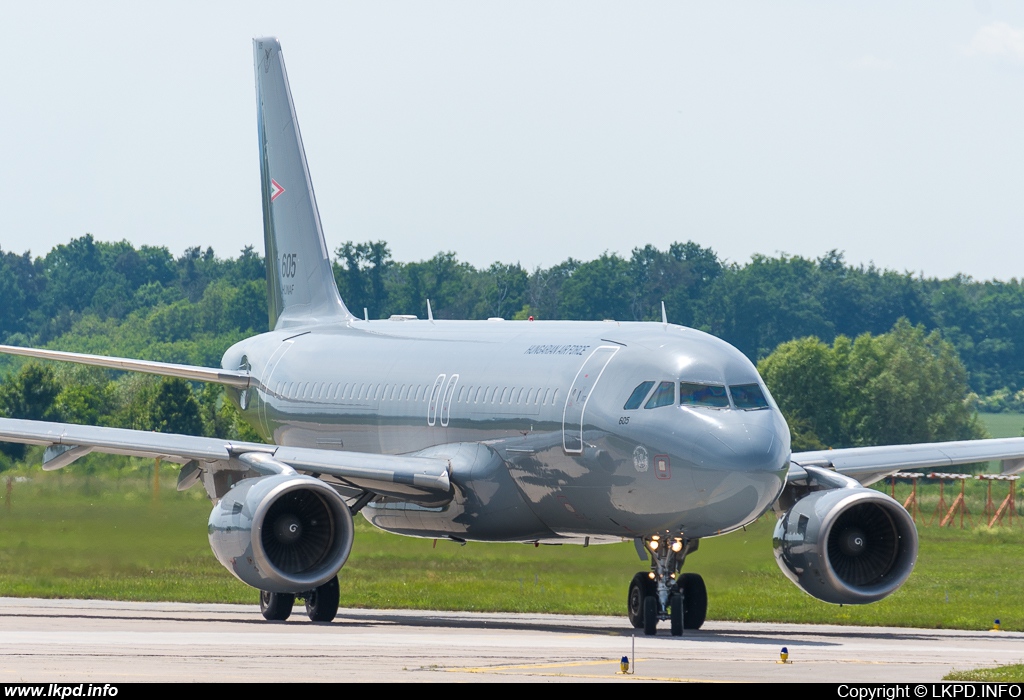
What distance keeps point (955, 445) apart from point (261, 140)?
16469 millimetres

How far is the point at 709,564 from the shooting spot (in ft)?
97.7

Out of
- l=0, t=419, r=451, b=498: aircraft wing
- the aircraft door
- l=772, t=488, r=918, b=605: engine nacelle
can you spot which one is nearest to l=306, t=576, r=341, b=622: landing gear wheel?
l=0, t=419, r=451, b=498: aircraft wing

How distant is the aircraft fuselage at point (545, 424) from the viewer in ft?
79.2

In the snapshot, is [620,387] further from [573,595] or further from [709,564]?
[573,595]

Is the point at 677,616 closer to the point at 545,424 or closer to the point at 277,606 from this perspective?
the point at 545,424

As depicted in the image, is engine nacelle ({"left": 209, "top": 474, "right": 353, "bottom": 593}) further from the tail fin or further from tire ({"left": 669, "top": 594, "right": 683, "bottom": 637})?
the tail fin

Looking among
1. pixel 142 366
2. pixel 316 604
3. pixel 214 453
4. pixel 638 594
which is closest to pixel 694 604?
pixel 638 594

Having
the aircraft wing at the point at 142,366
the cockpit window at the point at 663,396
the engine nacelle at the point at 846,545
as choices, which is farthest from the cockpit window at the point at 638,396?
the aircraft wing at the point at 142,366

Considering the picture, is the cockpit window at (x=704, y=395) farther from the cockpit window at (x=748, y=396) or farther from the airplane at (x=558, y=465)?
the cockpit window at (x=748, y=396)

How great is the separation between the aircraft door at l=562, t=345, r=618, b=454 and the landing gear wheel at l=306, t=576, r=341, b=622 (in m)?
4.11

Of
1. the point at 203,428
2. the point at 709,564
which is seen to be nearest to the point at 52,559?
the point at 709,564

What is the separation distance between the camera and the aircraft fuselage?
79.2 ft

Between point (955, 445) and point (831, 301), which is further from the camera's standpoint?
point (831, 301)

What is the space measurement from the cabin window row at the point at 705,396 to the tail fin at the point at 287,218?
14128 millimetres
